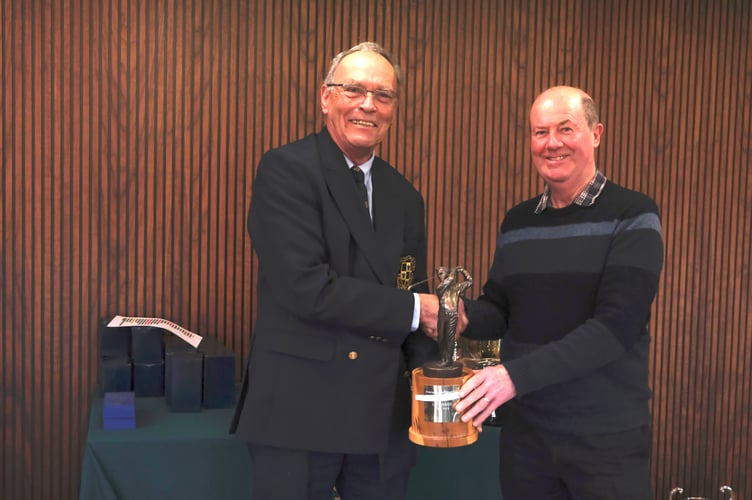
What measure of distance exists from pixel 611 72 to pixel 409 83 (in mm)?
1106

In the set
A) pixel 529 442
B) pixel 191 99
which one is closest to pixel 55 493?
pixel 191 99

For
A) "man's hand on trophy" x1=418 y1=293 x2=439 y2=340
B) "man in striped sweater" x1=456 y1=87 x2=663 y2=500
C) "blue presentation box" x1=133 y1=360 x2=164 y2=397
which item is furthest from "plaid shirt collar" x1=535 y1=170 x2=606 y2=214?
"blue presentation box" x1=133 y1=360 x2=164 y2=397

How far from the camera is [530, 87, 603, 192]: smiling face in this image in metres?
2.28

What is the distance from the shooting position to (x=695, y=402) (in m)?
4.48

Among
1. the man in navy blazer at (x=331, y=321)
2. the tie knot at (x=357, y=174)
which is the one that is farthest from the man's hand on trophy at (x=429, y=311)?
the tie knot at (x=357, y=174)

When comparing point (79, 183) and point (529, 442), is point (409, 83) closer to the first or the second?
point (79, 183)

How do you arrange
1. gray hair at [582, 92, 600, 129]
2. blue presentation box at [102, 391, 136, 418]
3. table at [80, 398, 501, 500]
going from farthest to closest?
blue presentation box at [102, 391, 136, 418], table at [80, 398, 501, 500], gray hair at [582, 92, 600, 129]

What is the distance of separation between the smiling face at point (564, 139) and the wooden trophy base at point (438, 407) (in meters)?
0.66

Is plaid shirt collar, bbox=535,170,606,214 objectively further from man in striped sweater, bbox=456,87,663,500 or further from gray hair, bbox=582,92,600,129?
gray hair, bbox=582,92,600,129

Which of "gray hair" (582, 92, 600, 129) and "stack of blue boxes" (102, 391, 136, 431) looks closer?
"gray hair" (582, 92, 600, 129)

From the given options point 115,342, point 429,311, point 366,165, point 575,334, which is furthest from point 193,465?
point 575,334

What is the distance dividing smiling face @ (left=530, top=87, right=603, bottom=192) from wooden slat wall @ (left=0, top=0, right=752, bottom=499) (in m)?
1.83

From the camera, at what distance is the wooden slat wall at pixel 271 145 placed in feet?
12.3

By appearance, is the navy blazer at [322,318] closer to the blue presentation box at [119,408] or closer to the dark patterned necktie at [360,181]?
the dark patterned necktie at [360,181]
